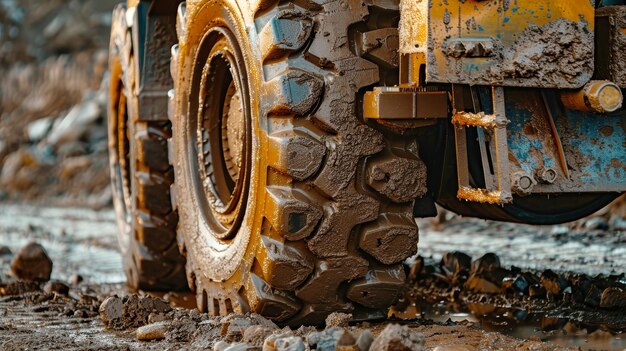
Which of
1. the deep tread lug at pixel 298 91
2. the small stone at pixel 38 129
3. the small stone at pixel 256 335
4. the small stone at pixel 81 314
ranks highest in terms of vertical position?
the small stone at pixel 38 129

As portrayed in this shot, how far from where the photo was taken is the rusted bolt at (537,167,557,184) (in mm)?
3518

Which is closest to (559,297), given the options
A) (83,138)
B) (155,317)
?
(155,317)

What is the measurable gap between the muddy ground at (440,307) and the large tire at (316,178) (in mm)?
163

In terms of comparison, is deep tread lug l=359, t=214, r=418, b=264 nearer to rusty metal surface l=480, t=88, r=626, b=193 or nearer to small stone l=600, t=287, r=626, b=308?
rusty metal surface l=480, t=88, r=626, b=193

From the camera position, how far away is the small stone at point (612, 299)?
15.0 feet

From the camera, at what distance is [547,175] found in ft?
11.6

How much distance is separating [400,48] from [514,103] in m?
0.41

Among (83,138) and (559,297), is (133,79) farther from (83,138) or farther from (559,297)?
(83,138)

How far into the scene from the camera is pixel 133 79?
19.5ft

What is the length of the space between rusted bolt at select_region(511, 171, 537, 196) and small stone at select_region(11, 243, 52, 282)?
350cm

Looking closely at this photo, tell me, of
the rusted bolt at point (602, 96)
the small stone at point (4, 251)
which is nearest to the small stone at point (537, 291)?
the rusted bolt at point (602, 96)

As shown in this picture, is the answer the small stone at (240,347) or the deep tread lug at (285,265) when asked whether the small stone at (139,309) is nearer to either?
the deep tread lug at (285,265)

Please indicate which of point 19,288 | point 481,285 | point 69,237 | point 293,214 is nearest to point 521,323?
point 481,285

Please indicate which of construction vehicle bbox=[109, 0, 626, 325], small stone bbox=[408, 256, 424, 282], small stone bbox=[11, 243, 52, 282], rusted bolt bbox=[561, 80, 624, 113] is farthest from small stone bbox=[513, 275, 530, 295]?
small stone bbox=[11, 243, 52, 282]
